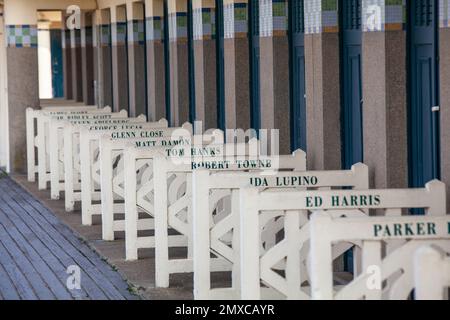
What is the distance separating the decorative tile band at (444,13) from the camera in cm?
739

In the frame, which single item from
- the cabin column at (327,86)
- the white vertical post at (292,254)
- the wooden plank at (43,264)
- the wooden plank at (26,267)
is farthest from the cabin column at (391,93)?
the wooden plank at (26,267)

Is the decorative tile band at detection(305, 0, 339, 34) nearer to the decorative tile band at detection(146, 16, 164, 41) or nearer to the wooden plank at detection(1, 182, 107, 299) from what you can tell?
the wooden plank at detection(1, 182, 107, 299)

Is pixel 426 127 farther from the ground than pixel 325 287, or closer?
farther from the ground

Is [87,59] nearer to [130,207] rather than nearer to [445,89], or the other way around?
[130,207]

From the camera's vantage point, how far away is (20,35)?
17.3 meters

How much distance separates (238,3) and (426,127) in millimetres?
4003

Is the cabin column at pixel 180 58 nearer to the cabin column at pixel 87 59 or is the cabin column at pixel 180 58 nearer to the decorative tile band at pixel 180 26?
the decorative tile band at pixel 180 26

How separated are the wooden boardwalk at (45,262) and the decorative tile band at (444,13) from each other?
9.14 ft

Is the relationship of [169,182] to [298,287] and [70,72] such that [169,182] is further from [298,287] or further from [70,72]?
[70,72]

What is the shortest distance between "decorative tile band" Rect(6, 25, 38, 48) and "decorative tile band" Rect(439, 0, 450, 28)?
10.7 m

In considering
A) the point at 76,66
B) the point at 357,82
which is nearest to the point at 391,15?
the point at 357,82

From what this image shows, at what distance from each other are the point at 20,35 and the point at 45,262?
27.5ft

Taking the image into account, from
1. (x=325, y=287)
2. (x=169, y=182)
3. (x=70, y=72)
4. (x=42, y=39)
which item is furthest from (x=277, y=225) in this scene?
(x=42, y=39)

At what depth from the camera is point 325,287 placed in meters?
5.61
